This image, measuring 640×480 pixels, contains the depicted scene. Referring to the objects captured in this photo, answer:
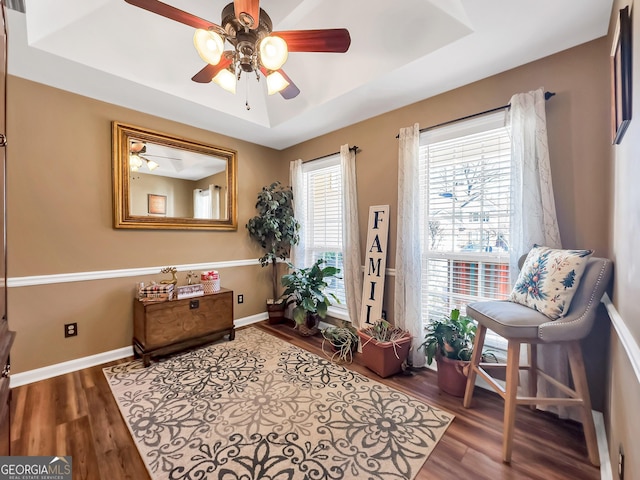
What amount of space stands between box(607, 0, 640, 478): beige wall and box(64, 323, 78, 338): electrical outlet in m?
3.60

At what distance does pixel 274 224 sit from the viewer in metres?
3.47

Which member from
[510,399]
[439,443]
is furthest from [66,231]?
[510,399]

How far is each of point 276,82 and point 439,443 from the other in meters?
2.46

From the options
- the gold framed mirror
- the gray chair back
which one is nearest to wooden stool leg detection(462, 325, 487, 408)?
the gray chair back

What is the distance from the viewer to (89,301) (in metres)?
2.49

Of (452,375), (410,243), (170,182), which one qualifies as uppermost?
(170,182)

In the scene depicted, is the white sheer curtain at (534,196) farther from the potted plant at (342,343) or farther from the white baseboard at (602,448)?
the potted plant at (342,343)

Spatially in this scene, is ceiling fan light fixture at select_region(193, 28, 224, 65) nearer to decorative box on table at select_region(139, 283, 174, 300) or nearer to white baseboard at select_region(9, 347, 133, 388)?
decorative box on table at select_region(139, 283, 174, 300)

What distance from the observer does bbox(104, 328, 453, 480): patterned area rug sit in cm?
139

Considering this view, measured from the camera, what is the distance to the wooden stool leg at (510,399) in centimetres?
142

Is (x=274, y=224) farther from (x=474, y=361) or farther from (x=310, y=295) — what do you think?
(x=474, y=361)

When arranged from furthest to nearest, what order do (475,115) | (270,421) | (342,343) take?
(342,343) < (475,115) < (270,421)

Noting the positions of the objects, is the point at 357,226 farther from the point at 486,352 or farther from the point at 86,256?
the point at 86,256

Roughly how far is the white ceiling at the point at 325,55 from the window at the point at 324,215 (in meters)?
0.78
